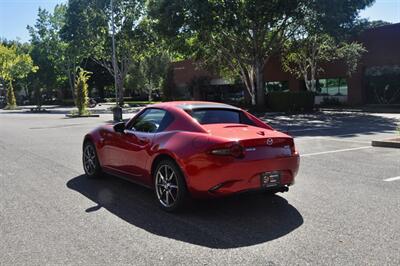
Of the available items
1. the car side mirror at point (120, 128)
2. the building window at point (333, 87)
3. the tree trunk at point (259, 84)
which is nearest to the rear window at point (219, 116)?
the car side mirror at point (120, 128)

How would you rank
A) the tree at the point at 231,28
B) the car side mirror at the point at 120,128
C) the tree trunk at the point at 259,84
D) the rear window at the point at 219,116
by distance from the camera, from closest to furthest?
the rear window at the point at 219,116 → the car side mirror at the point at 120,128 → the tree at the point at 231,28 → the tree trunk at the point at 259,84

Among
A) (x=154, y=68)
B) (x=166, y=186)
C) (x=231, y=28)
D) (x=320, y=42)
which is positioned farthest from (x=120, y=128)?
(x=154, y=68)

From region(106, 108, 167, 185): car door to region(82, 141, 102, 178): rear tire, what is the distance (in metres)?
0.81

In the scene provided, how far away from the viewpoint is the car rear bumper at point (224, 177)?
17.5 ft

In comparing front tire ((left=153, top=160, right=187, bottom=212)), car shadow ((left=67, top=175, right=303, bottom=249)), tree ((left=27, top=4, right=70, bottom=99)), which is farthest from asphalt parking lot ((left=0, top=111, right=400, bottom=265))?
tree ((left=27, top=4, right=70, bottom=99))

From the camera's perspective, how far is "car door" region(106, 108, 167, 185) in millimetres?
6320

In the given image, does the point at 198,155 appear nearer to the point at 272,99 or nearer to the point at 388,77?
the point at 272,99

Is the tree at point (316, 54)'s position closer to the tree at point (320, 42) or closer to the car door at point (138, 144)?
the tree at point (320, 42)

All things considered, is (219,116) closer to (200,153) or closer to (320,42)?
(200,153)

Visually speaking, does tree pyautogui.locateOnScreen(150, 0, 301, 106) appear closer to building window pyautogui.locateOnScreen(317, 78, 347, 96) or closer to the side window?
building window pyautogui.locateOnScreen(317, 78, 347, 96)

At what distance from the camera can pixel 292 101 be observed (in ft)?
102

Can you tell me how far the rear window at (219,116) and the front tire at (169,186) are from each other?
794 millimetres

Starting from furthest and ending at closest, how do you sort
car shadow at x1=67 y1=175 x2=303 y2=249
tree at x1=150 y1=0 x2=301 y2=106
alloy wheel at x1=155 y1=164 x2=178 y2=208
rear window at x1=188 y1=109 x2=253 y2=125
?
tree at x1=150 y1=0 x2=301 y2=106 → rear window at x1=188 y1=109 x2=253 y2=125 → alloy wheel at x1=155 y1=164 x2=178 y2=208 → car shadow at x1=67 y1=175 x2=303 y2=249

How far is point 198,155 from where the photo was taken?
213 inches
